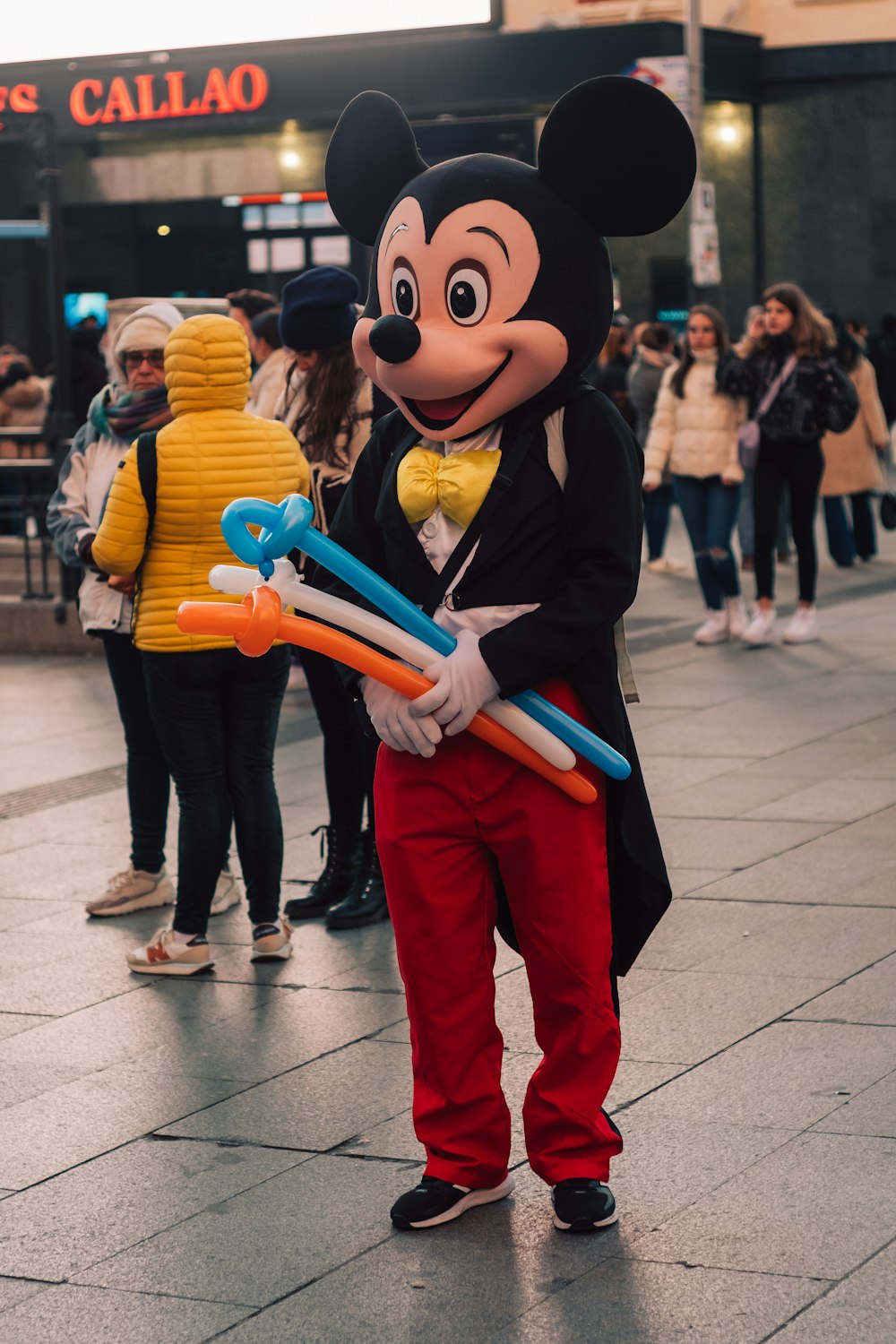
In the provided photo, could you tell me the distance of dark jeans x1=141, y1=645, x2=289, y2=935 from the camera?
17.5 ft

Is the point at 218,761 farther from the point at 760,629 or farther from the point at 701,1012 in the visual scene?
the point at 760,629

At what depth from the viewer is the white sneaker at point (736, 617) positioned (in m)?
A: 10.8

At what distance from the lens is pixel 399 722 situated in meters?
3.54

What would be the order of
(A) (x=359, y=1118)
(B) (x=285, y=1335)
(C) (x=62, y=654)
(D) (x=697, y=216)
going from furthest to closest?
(D) (x=697, y=216) < (C) (x=62, y=654) < (A) (x=359, y=1118) < (B) (x=285, y=1335)

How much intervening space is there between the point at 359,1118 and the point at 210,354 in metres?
2.16

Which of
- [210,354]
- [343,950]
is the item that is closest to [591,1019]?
[343,950]

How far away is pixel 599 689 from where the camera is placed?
3693 mm

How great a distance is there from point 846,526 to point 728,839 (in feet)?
26.1

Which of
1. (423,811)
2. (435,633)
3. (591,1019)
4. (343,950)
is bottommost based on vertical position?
(343,950)

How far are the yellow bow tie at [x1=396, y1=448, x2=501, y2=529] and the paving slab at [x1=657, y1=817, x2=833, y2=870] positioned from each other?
278 centimetres

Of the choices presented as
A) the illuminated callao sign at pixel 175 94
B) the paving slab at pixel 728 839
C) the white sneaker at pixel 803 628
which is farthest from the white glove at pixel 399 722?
the illuminated callao sign at pixel 175 94

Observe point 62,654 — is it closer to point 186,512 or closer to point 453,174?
point 186,512

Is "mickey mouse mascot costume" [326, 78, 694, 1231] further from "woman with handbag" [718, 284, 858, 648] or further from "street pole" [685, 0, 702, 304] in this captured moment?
"street pole" [685, 0, 702, 304]

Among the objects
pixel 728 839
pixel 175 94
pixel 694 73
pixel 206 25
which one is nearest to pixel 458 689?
pixel 728 839
